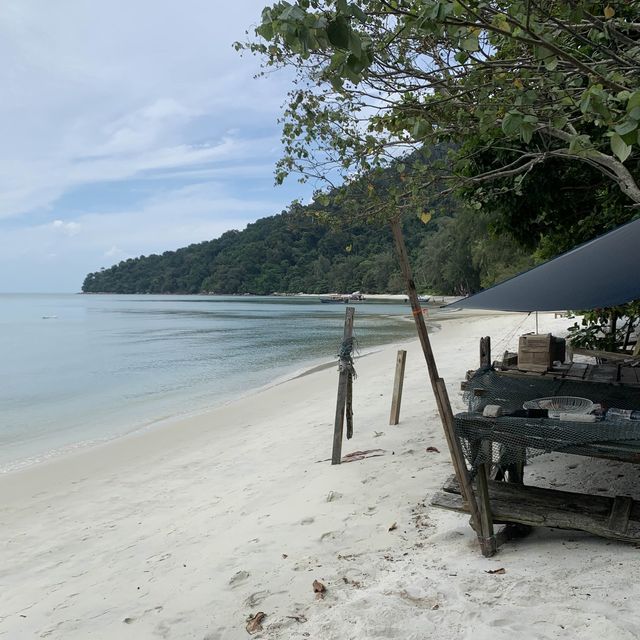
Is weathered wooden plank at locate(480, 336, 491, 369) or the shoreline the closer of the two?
weathered wooden plank at locate(480, 336, 491, 369)

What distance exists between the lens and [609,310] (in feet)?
25.3

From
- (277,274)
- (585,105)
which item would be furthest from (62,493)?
(277,274)

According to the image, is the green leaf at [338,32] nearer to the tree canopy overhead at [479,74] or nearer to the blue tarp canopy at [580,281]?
the tree canopy overhead at [479,74]

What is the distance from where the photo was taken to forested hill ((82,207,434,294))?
3484 inches

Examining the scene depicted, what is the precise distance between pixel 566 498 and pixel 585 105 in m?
2.07

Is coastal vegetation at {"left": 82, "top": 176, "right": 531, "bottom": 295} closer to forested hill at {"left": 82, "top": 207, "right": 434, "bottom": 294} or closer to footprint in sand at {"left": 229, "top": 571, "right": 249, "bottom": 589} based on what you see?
forested hill at {"left": 82, "top": 207, "right": 434, "bottom": 294}

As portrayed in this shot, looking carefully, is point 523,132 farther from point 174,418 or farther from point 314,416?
point 174,418

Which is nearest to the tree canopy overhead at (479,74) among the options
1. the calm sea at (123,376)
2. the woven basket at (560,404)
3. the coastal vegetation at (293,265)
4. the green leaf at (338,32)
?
the green leaf at (338,32)

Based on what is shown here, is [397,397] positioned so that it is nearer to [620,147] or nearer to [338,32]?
[620,147]

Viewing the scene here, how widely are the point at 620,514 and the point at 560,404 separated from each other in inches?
33.8

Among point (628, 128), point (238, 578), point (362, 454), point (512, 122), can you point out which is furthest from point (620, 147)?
point (362, 454)

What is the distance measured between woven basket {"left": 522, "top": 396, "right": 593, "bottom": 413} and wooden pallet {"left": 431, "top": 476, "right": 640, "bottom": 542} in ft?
1.70

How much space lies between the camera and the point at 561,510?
116 inches

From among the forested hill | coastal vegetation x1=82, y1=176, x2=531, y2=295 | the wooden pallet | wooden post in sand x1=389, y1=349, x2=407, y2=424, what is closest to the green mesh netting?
the wooden pallet
